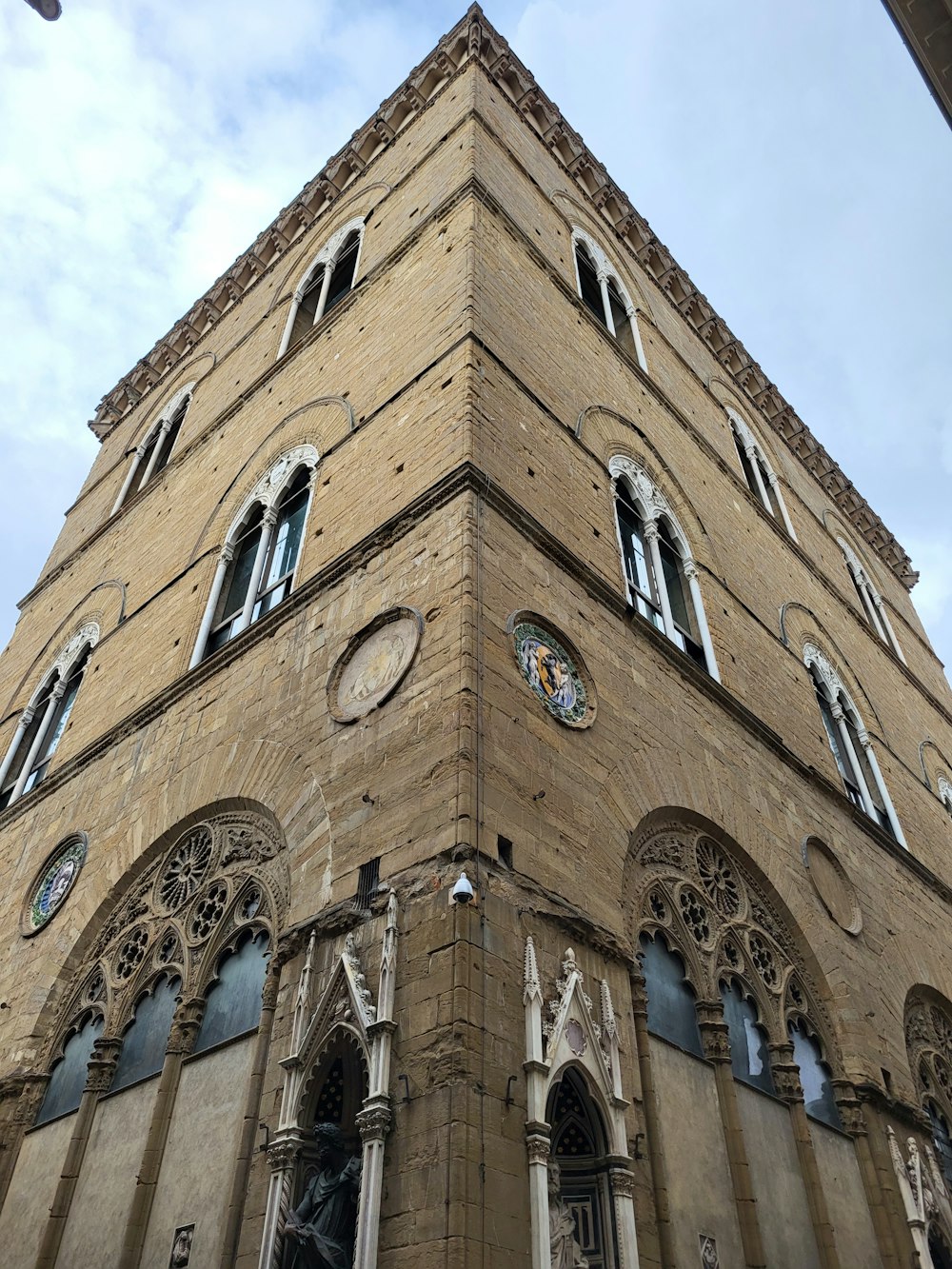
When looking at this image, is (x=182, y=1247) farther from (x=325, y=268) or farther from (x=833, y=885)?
(x=325, y=268)

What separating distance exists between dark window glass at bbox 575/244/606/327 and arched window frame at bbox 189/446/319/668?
16.5 feet

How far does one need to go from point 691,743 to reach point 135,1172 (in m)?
5.14

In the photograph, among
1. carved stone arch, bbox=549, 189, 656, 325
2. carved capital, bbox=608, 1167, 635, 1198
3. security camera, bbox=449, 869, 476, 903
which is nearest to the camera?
carved capital, bbox=608, 1167, 635, 1198

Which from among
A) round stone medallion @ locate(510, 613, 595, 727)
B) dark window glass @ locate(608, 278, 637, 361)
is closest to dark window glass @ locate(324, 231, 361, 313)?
dark window glass @ locate(608, 278, 637, 361)

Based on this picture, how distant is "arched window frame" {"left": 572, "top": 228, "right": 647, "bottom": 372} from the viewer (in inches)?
534

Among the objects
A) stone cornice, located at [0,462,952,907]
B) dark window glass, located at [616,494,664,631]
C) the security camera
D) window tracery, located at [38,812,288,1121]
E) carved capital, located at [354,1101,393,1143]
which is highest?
dark window glass, located at [616,494,664,631]

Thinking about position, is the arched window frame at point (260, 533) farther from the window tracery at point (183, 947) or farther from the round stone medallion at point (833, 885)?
the round stone medallion at point (833, 885)

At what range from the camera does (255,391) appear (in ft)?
43.9

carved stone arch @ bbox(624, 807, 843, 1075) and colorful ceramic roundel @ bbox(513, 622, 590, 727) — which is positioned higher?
colorful ceramic roundel @ bbox(513, 622, 590, 727)

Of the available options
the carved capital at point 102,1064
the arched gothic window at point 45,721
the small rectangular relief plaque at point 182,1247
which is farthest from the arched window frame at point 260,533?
the small rectangular relief plaque at point 182,1247

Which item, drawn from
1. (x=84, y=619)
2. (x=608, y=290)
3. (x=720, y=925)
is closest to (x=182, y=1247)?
(x=720, y=925)

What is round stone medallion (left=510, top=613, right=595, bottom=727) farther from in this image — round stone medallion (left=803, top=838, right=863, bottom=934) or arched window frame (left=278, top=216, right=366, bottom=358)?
arched window frame (left=278, top=216, right=366, bottom=358)

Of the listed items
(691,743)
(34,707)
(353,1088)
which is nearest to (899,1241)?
(691,743)

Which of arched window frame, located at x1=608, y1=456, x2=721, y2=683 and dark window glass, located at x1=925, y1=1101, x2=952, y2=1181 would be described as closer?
dark window glass, located at x1=925, y1=1101, x2=952, y2=1181
